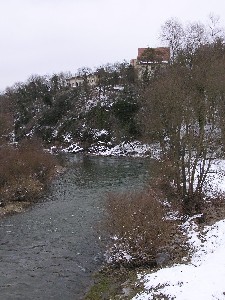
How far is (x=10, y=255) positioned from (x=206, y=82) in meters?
13.2

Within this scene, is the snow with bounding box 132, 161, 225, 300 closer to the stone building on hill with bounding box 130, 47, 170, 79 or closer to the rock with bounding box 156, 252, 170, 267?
the rock with bounding box 156, 252, 170, 267

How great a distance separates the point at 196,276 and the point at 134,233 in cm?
397

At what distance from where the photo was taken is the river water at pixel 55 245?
15273 millimetres

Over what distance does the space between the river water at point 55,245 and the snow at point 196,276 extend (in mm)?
2988

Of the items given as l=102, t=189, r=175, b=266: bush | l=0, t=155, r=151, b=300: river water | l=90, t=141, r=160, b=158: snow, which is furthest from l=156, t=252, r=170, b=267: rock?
l=90, t=141, r=160, b=158: snow

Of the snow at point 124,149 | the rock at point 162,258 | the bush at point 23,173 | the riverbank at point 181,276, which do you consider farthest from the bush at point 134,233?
the snow at point 124,149

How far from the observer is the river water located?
15273mm

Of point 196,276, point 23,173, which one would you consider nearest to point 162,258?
point 196,276

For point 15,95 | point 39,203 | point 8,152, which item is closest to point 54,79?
point 15,95

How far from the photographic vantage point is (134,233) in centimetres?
1633

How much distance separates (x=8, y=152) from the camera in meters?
36.0

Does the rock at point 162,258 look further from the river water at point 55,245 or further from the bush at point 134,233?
the river water at point 55,245

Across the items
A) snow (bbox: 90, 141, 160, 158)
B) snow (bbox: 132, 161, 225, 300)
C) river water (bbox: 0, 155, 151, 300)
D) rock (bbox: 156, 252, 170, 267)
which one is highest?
snow (bbox: 132, 161, 225, 300)

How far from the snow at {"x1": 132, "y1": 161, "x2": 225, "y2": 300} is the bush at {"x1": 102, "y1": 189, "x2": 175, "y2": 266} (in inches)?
53.6
